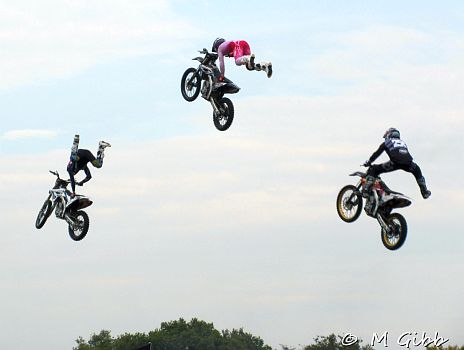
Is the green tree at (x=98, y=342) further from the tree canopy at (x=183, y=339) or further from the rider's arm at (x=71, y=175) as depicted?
the rider's arm at (x=71, y=175)

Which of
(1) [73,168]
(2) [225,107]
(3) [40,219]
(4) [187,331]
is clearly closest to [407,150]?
(2) [225,107]

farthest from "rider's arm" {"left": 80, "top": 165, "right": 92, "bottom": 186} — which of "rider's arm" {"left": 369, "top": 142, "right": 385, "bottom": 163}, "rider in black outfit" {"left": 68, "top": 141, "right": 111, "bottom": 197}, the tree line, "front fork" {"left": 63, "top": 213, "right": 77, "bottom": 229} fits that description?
the tree line

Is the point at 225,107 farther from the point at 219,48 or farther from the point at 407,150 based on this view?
the point at 407,150

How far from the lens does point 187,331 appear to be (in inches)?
5536

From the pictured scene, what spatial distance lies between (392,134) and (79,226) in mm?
10782

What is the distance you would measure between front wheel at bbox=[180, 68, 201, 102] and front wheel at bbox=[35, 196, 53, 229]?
19.1 ft

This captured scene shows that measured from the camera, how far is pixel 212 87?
122ft

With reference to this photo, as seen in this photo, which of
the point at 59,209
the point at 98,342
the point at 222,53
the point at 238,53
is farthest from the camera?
the point at 98,342

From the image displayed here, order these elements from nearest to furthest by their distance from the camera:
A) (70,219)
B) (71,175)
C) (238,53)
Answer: (238,53) → (71,175) → (70,219)

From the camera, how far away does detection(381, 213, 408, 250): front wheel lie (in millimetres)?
32438

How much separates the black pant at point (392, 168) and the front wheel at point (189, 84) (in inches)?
292

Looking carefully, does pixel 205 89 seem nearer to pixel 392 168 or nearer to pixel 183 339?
pixel 392 168

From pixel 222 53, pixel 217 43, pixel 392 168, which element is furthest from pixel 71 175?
pixel 392 168

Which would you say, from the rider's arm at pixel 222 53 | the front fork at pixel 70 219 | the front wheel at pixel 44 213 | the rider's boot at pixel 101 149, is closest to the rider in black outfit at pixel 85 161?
the rider's boot at pixel 101 149
